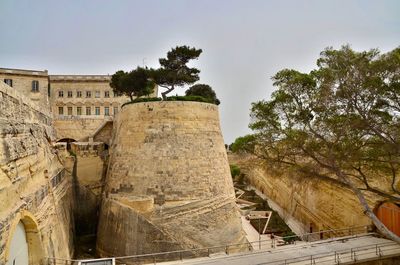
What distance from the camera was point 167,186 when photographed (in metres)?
12.4

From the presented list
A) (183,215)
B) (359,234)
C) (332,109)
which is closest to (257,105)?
(332,109)

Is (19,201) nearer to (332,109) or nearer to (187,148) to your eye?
(187,148)

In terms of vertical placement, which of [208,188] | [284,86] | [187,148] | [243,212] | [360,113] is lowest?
[243,212]

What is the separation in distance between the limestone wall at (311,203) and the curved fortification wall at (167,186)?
176 cm

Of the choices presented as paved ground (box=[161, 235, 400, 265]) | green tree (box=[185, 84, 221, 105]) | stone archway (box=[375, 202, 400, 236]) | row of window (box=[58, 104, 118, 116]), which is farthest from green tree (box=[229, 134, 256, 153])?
row of window (box=[58, 104, 118, 116])

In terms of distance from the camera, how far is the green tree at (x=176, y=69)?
55.3ft

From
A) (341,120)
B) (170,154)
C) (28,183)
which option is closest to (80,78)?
(170,154)

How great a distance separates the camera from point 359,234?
1213cm

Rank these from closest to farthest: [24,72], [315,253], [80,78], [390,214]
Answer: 1. [315,253]
2. [390,214]
3. [24,72]
4. [80,78]

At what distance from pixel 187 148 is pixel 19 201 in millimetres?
6633

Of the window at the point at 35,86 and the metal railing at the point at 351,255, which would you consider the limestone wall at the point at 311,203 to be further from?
the window at the point at 35,86

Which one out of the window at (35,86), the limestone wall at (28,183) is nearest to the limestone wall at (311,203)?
the limestone wall at (28,183)

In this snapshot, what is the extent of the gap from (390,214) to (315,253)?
161 inches

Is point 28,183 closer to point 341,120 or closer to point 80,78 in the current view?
point 341,120
